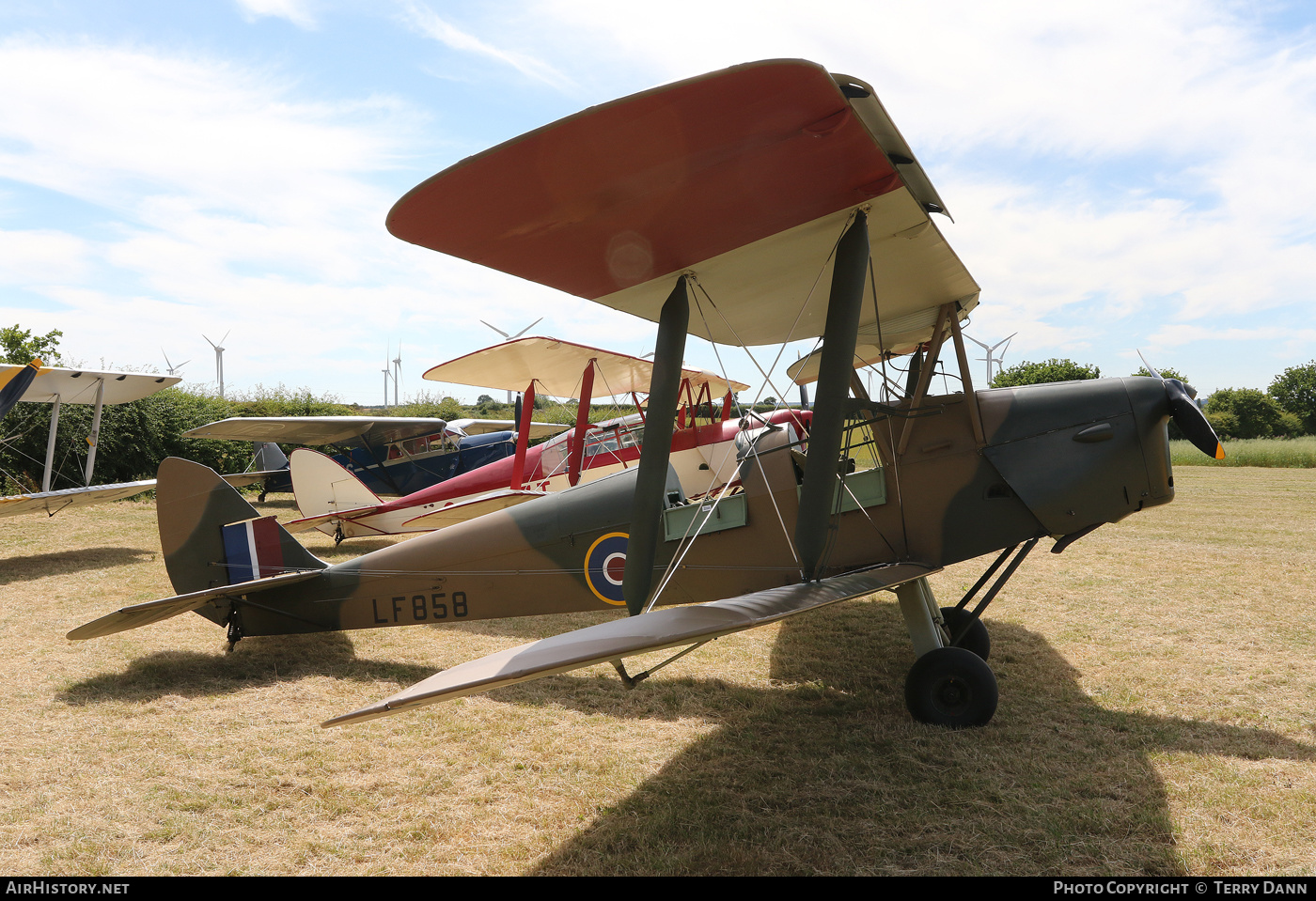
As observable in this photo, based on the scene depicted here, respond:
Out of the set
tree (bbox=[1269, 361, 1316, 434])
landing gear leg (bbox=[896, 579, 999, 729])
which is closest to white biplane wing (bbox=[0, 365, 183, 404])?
landing gear leg (bbox=[896, 579, 999, 729])

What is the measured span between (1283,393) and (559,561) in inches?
2895

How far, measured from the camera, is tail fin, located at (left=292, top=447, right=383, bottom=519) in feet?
36.5

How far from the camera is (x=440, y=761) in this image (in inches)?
139

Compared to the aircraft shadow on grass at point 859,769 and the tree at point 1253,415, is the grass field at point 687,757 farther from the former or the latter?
the tree at point 1253,415

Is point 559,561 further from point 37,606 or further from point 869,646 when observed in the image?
point 37,606

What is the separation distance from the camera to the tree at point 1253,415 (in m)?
46.0

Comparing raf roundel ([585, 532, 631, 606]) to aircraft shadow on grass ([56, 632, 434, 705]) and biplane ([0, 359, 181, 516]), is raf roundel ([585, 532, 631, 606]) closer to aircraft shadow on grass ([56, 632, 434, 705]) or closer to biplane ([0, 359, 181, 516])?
aircraft shadow on grass ([56, 632, 434, 705])

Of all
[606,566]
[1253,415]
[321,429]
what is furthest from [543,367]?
[1253,415]

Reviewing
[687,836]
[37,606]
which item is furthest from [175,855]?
[37,606]

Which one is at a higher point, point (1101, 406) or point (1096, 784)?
point (1101, 406)

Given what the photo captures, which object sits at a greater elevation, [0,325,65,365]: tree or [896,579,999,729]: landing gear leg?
[0,325,65,365]: tree

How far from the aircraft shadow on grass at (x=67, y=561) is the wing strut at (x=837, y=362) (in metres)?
9.74

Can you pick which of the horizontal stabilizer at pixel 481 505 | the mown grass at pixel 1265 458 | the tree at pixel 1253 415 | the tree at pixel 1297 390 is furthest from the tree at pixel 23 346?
the tree at pixel 1297 390

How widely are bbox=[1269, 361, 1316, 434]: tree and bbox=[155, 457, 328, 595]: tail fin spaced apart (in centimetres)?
6966
